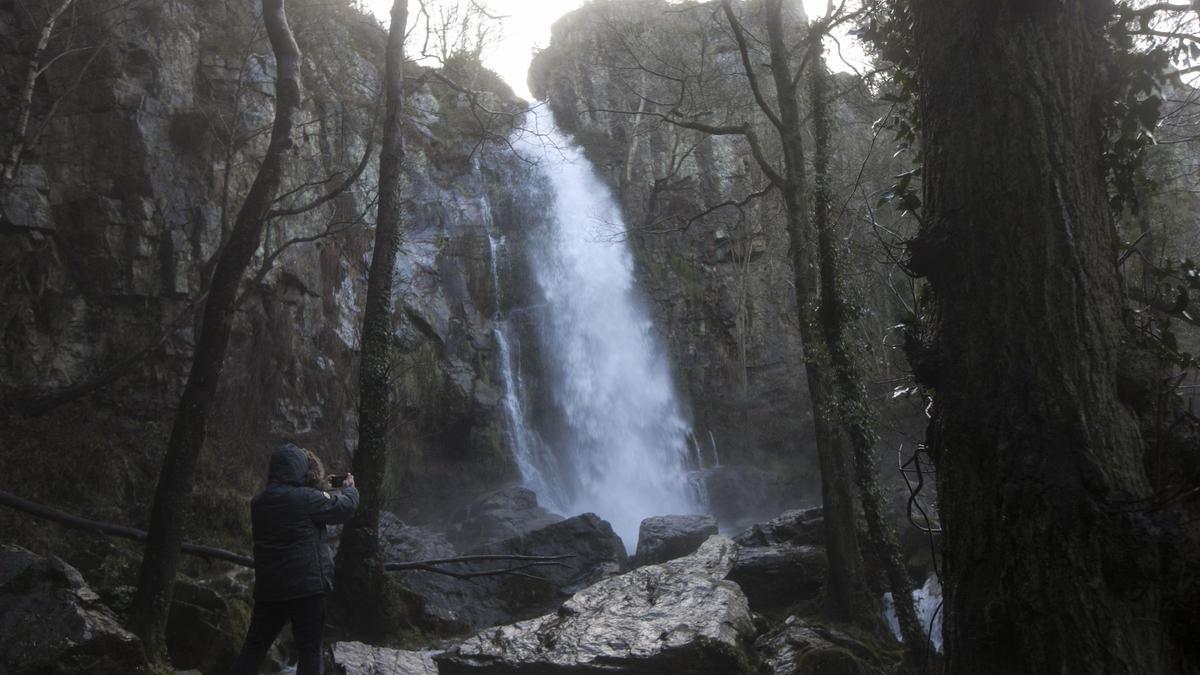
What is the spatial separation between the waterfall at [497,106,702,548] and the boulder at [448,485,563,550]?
254 cm

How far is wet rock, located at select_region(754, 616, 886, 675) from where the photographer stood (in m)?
6.96

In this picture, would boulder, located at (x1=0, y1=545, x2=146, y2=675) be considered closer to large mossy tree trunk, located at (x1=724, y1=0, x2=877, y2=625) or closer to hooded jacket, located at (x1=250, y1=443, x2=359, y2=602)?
hooded jacket, located at (x1=250, y1=443, x2=359, y2=602)

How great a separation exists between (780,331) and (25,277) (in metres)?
21.0

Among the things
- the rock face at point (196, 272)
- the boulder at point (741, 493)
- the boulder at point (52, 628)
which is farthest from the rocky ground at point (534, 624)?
the boulder at point (741, 493)

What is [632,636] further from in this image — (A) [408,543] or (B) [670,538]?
(B) [670,538]

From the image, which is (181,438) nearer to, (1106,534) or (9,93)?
(1106,534)

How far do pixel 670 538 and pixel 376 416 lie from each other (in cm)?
659

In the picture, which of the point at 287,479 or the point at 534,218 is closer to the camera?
the point at 287,479

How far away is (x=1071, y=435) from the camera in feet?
7.11

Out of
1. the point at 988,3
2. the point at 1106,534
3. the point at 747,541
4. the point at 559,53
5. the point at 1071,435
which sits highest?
the point at 559,53

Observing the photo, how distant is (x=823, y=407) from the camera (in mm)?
9234

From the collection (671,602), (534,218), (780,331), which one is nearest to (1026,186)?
(671,602)

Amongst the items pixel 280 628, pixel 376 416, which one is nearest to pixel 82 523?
pixel 280 628

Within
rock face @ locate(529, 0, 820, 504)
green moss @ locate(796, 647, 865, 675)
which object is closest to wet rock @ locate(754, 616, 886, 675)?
green moss @ locate(796, 647, 865, 675)
